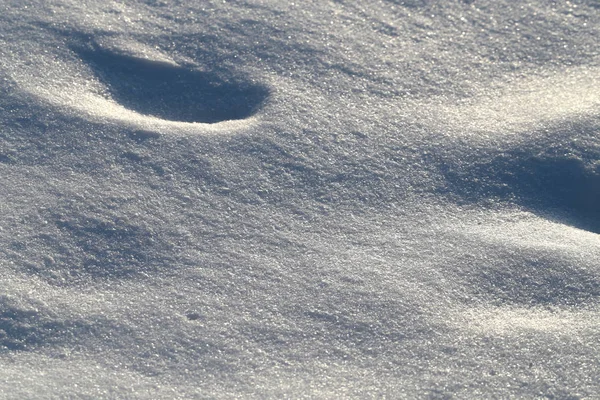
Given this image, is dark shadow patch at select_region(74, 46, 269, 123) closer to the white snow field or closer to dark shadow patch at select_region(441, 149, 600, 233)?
the white snow field

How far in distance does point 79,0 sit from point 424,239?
110 cm

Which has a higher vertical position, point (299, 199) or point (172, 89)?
point (172, 89)

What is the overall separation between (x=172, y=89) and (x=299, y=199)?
44cm

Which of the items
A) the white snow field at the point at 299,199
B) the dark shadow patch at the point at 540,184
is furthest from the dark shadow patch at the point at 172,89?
the dark shadow patch at the point at 540,184

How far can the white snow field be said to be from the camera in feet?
3.98

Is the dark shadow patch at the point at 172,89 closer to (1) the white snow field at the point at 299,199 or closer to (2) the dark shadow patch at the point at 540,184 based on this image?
(1) the white snow field at the point at 299,199

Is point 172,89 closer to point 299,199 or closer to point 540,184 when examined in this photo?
point 299,199

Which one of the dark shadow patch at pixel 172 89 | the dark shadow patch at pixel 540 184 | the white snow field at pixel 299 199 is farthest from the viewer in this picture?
the dark shadow patch at pixel 172 89

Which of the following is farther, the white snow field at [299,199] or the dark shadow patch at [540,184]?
the dark shadow patch at [540,184]

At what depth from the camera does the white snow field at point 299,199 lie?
1.21 meters

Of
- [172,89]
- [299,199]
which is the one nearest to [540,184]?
[299,199]

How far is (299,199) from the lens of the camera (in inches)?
56.6

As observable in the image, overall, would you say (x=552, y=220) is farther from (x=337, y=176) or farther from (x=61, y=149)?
(x=61, y=149)

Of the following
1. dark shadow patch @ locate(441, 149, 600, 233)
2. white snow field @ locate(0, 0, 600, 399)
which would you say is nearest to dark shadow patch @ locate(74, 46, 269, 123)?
white snow field @ locate(0, 0, 600, 399)
